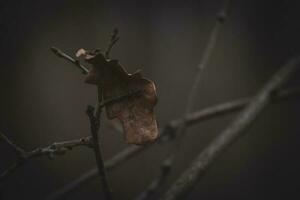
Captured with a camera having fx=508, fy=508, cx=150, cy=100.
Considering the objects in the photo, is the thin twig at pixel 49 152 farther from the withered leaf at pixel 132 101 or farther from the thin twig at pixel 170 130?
the thin twig at pixel 170 130

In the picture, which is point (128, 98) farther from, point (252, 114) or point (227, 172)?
point (227, 172)

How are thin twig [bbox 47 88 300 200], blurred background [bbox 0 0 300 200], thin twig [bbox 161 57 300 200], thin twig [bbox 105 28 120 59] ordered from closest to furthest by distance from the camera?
thin twig [bbox 105 28 120 59] → thin twig [bbox 161 57 300 200] → thin twig [bbox 47 88 300 200] → blurred background [bbox 0 0 300 200]

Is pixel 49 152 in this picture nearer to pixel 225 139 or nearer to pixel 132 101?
pixel 132 101

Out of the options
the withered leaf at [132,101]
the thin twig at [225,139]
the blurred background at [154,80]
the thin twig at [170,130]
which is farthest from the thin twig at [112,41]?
the blurred background at [154,80]

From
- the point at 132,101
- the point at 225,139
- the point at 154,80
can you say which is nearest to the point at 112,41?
the point at 132,101

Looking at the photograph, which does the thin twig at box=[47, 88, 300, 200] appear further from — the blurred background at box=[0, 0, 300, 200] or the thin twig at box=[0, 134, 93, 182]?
the thin twig at box=[0, 134, 93, 182]

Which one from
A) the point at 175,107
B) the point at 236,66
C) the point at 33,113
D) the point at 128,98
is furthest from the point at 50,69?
the point at 128,98

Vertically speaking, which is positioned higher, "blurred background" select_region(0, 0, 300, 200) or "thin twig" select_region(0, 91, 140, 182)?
"thin twig" select_region(0, 91, 140, 182)

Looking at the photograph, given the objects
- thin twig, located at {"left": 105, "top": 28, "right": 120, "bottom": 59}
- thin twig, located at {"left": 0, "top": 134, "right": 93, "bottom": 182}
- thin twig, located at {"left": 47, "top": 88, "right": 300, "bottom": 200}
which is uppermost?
thin twig, located at {"left": 105, "top": 28, "right": 120, "bottom": 59}

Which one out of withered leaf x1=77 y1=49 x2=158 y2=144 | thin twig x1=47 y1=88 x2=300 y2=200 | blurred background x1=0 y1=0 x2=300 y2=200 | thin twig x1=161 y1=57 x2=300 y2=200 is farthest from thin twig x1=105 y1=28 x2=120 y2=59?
blurred background x1=0 y1=0 x2=300 y2=200
